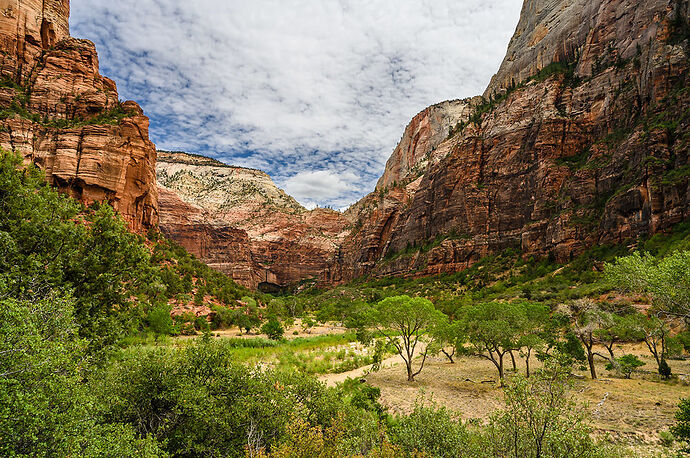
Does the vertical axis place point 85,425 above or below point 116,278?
below

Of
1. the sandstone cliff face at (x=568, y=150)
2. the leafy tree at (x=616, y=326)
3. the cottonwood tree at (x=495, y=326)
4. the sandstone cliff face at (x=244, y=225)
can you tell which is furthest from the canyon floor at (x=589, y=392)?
the sandstone cliff face at (x=244, y=225)

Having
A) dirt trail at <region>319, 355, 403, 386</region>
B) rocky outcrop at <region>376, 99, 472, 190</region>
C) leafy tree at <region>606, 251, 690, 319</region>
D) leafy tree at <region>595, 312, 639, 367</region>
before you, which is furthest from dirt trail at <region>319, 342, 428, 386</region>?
rocky outcrop at <region>376, 99, 472, 190</region>

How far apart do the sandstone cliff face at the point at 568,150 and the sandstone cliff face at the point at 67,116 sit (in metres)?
64.5

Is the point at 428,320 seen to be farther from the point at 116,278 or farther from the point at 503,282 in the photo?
the point at 503,282

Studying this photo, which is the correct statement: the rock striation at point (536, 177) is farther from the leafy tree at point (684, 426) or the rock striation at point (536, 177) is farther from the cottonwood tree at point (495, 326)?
the leafy tree at point (684, 426)

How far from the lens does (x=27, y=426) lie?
446 centimetres

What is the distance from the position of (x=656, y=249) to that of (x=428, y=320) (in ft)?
107

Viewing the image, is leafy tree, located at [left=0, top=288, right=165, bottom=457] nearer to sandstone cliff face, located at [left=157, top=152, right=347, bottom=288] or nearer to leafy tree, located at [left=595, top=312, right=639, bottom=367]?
leafy tree, located at [left=595, top=312, right=639, bottom=367]

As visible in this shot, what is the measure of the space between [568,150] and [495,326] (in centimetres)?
6285

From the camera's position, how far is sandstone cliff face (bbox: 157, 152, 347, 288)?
401 feet

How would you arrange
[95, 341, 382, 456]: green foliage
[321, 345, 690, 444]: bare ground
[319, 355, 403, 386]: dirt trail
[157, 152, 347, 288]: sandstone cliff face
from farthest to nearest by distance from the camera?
[157, 152, 347, 288]: sandstone cliff face → [319, 355, 403, 386]: dirt trail → [321, 345, 690, 444]: bare ground → [95, 341, 382, 456]: green foliage

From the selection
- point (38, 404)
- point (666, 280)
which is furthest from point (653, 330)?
point (38, 404)

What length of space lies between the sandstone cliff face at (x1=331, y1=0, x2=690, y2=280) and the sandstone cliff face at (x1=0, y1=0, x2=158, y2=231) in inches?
2540


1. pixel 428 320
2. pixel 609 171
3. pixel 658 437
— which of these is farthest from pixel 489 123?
pixel 658 437
